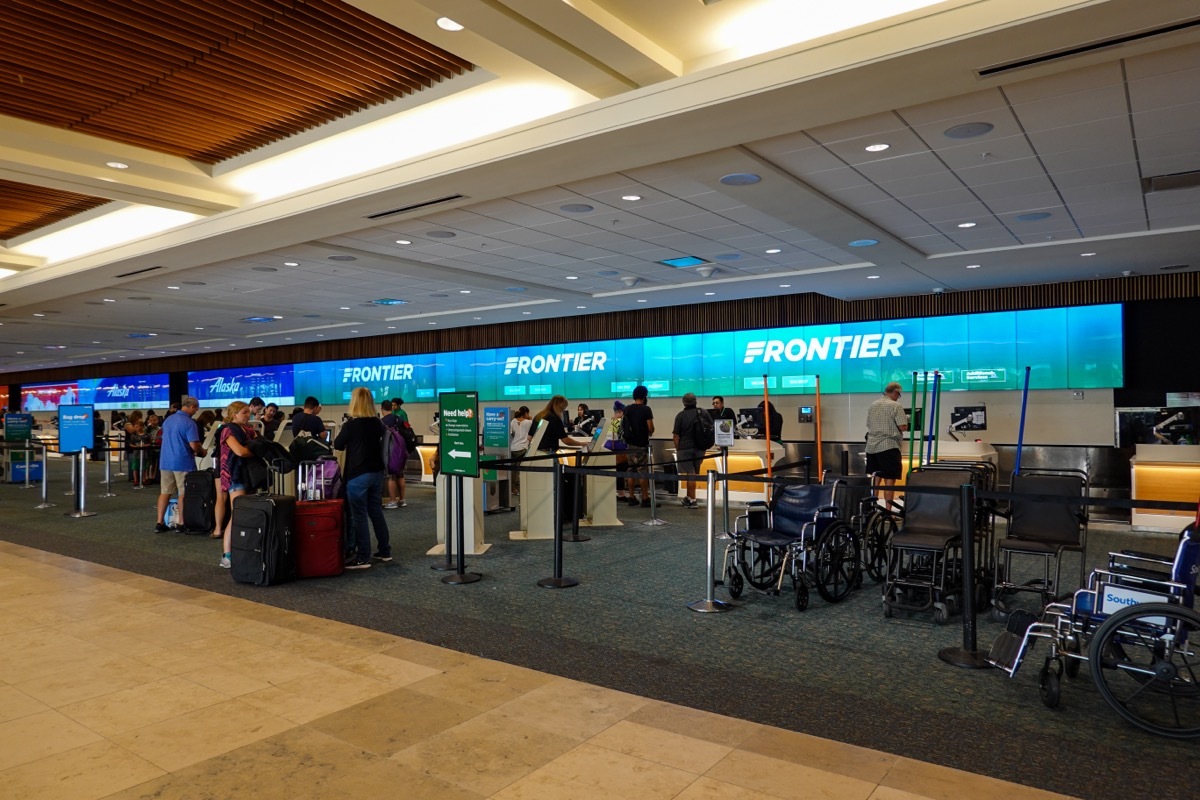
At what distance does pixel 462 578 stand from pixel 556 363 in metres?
11.2

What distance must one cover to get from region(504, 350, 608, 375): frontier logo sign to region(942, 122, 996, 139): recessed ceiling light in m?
11.4

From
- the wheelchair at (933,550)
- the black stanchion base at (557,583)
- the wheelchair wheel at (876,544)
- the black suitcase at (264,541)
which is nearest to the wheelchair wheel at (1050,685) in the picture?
the wheelchair at (933,550)

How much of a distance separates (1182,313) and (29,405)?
40312mm

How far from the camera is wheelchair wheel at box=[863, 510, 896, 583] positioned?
6.06 metres

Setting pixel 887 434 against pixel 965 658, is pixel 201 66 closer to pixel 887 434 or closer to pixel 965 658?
pixel 965 658

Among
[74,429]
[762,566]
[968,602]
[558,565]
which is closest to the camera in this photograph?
[968,602]

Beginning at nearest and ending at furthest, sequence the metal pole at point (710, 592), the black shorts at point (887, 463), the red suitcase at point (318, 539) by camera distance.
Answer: the metal pole at point (710, 592)
the red suitcase at point (318, 539)
the black shorts at point (887, 463)

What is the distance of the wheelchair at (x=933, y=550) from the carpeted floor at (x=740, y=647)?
0.16m

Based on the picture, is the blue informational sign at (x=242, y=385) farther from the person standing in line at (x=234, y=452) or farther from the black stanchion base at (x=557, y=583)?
the black stanchion base at (x=557, y=583)

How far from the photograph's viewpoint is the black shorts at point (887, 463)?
833 cm

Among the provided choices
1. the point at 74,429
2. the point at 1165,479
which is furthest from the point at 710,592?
the point at 74,429

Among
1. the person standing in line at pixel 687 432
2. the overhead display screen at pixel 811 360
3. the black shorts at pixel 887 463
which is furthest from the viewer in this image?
the overhead display screen at pixel 811 360

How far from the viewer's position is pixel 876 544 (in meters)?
6.39

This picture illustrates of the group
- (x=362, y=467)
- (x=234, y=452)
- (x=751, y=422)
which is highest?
(x=751, y=422)
